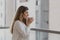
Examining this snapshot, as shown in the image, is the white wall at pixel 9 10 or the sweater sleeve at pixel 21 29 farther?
the white wall at pixel 9 10

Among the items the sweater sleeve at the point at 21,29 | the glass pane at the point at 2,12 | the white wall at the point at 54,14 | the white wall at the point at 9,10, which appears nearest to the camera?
the sweater sleeve at the point at 21,29

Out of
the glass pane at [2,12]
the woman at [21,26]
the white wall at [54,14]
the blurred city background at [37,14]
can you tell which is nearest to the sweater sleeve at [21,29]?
the woman at [21,26]

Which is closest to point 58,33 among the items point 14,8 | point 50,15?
point 50,15

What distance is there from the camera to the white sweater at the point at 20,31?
7.15 feet

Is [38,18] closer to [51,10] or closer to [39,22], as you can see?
[39,22]

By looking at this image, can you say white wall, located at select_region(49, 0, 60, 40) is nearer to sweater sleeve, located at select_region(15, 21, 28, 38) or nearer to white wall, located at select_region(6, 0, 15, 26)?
white wall, located at select_region(6, 0, 15, 26)

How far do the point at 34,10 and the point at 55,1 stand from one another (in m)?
0.71

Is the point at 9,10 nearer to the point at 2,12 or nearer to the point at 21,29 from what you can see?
the point at 2,12

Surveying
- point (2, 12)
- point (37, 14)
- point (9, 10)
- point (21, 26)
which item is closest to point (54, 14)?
point (37, 14)

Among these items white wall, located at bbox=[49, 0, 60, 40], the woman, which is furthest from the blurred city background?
the woman

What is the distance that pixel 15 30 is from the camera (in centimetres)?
222

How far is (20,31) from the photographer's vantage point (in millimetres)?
2186

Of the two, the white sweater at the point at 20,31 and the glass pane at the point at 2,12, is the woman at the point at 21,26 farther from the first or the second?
the glass pane at the point at 2,12

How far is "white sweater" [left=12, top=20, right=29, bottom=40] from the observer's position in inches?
85.8
